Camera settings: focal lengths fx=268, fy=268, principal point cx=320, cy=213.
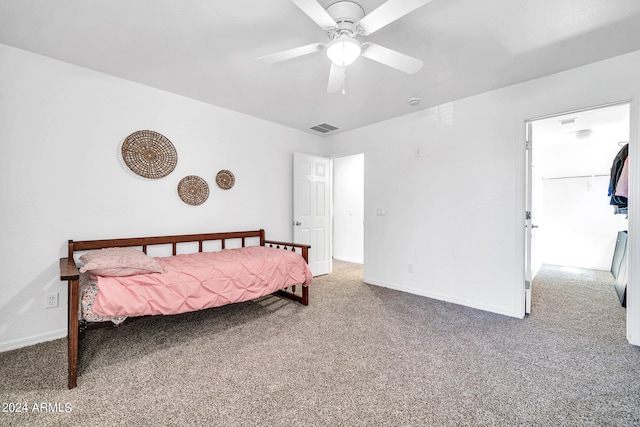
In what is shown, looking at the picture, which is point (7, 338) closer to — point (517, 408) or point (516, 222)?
point (517, 408)

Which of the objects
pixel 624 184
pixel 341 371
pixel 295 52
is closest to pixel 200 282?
pixel 341 371

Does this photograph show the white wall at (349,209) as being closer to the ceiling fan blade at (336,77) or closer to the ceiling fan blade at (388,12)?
the ceiling fan blade at (336,77)

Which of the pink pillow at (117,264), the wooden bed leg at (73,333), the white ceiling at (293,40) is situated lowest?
the wooden bed leg at (73,333)

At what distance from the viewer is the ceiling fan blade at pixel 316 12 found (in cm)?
133

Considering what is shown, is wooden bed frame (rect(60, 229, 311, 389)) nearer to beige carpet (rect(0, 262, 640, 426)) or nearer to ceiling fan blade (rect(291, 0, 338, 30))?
beige carpet (rect(0, 262, 640, 426))

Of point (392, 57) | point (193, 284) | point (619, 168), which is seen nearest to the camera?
point (392, 57)

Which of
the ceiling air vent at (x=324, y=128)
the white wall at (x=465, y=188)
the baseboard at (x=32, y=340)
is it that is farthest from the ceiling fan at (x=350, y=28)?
the baseboard at (x=32, y=340)

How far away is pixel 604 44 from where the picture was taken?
2.02 meters

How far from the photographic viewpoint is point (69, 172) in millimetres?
2342

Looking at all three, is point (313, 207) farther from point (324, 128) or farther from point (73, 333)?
point (73, 333)

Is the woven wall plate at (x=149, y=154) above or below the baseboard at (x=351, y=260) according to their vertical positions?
above

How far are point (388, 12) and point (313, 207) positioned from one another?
120 inches

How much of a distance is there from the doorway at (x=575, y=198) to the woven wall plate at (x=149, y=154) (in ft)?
16.7

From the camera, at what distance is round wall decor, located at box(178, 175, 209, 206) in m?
3.01
